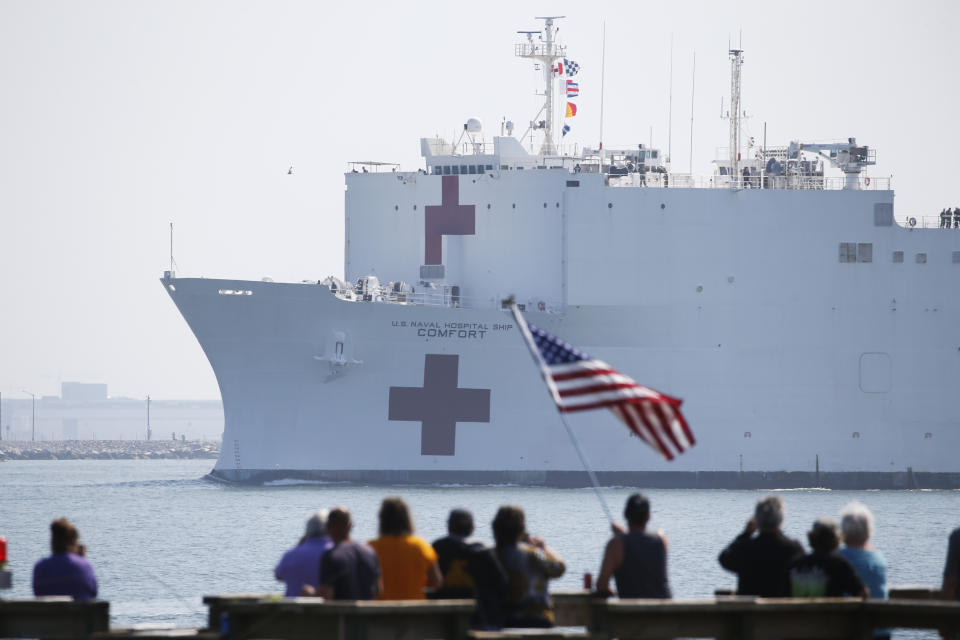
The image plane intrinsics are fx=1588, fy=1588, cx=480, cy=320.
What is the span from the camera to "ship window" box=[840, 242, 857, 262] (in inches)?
1109

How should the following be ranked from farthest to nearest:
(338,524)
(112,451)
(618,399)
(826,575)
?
(112,451), (618,399), (826,575), (338,524)

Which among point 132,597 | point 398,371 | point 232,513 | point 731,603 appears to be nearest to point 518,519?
point 731,603

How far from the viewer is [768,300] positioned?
27922 millimetres

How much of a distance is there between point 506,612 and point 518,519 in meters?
0.46

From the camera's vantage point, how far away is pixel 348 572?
643 cm

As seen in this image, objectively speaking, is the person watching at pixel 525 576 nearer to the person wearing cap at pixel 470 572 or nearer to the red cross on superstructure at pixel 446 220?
the person wearing cap at pixel 470 572

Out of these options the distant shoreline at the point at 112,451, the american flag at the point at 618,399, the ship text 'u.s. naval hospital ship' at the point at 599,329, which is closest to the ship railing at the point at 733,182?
the ship text 'u.s. naval hospital ship' at the point at 599,329

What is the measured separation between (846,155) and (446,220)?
7572 mm

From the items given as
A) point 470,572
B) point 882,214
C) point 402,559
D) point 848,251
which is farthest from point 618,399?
point 882,214

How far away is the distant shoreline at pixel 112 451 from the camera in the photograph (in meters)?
87.2

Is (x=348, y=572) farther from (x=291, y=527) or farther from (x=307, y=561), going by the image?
(x=291, y=527)

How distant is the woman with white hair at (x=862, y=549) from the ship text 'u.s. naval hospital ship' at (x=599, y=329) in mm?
19702

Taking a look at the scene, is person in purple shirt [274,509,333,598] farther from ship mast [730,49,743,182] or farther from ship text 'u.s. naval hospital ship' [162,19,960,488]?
ship mast [730,49,743,182]

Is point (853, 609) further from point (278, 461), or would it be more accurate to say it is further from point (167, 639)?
point (278, 461)
